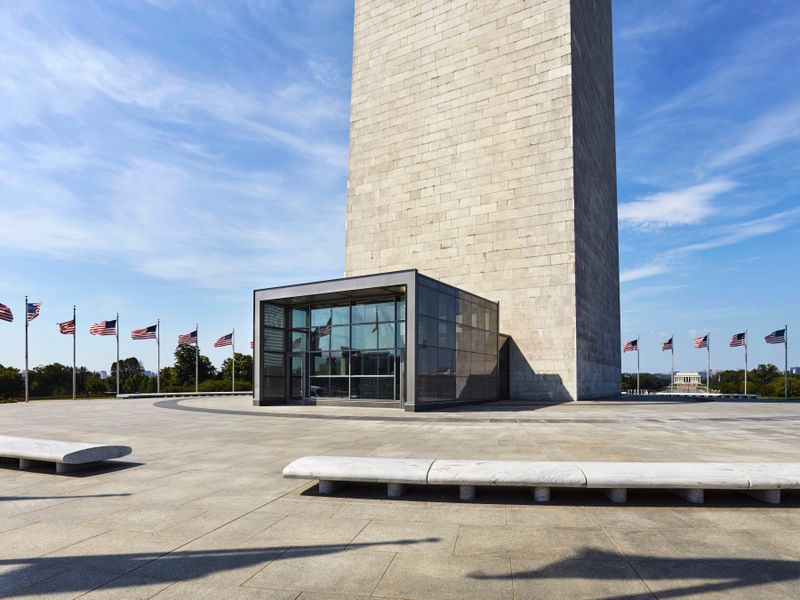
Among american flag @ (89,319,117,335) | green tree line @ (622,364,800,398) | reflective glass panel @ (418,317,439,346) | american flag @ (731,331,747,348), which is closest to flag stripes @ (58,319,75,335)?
american flag @ (89,319,117,335)

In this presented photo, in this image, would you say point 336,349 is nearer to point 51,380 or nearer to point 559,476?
point 559,476

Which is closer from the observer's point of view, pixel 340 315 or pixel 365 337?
pixel 365 337

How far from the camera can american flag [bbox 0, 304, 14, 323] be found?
33.8m

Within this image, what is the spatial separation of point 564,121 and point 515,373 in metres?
16.9

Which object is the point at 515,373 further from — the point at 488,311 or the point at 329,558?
the point at 329,558

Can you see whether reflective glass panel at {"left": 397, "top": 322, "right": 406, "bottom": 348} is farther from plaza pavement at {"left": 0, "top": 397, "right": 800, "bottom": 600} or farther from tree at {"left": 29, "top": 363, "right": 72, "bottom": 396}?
tree at {"left": 29, "top": 363, "right": 72, "bottom": 396}

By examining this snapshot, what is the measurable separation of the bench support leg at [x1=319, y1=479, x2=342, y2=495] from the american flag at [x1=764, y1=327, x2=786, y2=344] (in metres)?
51.3

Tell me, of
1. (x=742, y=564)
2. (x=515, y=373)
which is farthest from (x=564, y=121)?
(x=742, y=564)

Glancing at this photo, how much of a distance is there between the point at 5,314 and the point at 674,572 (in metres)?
40.7

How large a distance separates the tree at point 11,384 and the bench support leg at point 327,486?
77061 mm

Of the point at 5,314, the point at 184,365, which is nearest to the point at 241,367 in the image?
the point at 184,365

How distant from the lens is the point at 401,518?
688 centimetres

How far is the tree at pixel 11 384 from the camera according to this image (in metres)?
67.4

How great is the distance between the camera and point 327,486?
8.11m
